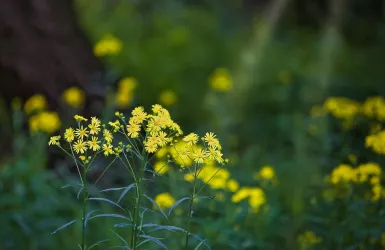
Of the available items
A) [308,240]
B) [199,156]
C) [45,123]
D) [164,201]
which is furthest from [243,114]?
[199,156]

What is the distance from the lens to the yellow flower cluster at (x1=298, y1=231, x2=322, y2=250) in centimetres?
296

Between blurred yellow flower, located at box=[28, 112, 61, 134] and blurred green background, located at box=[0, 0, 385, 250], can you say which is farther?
blurred yellow flower, located at box=[28, 112, 61, 134]

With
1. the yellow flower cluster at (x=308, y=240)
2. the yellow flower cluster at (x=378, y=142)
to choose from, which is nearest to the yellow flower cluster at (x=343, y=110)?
the yellow flower cluster at (x=378, y=142)

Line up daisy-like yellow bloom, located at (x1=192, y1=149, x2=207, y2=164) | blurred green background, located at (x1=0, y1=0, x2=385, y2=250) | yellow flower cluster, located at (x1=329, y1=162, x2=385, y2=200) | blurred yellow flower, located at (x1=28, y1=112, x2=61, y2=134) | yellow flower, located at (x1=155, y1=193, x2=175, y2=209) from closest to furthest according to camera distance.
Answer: daisy-like yellow bloom, located at (x1=192, y1=149, x2=207, y2=164), yellow flower cluster, located at (x1=329, y1=162, x2=385, y2=200), yellow flower, located at (x1=155, y1=193, x2=175, y2=209), blurred green background, located at (x1=0, y1=0, x2=385, y2=250), blurred yellow flower, located at (x1=28, y1=112, x2=61, y2=134)

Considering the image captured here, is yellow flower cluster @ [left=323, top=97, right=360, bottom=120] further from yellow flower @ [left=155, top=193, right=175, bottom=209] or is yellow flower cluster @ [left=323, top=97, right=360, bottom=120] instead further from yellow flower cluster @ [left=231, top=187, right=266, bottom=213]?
yellow flower @ [left=155, top=193, right=175, bottom=209]

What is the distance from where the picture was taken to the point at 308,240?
9.87 feet

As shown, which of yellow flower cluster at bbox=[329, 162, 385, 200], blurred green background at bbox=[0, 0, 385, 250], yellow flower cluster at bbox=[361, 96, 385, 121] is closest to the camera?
yellow flower cluster at bbox=[329, 162, 385, 200]

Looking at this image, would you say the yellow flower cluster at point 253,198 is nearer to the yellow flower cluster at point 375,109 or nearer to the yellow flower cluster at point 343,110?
the yellow flower cluster at point 343,110

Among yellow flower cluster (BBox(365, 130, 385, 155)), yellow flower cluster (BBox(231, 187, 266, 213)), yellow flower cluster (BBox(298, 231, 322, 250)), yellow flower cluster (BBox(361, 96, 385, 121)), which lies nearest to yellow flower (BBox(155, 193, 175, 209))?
yellow flower cluster (BBox(231, 187, 266, 213))

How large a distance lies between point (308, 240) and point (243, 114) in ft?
8.57

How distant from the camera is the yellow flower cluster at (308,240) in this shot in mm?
2963

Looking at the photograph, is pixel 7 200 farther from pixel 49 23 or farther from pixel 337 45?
pixel 337 45

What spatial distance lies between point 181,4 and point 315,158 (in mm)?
5494

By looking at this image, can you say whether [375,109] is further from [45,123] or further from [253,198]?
[45,123]
